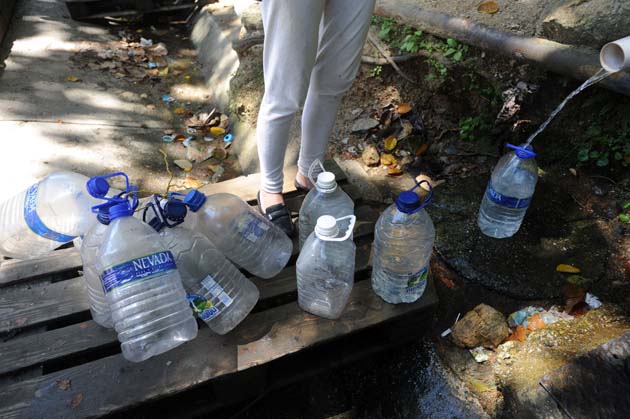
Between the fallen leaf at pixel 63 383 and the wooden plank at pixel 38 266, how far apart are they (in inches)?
22.1

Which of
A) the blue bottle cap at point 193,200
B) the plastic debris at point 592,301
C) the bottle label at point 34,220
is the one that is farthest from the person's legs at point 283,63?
the plastic debris at point 592,301

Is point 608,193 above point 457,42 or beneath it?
beneath

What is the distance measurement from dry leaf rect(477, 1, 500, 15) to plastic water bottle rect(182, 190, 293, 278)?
233 centimetres

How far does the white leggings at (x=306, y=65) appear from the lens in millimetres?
1572

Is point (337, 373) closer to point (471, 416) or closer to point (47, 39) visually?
point (471, 416)

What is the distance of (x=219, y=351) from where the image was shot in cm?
154

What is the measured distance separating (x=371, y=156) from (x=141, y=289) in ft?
6.63

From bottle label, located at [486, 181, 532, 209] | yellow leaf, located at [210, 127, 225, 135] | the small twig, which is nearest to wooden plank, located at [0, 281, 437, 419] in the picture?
bottle label, located at [486, 181, 532, 209]

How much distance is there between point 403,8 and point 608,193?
1928mm

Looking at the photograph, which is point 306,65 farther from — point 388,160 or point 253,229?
point 388,160

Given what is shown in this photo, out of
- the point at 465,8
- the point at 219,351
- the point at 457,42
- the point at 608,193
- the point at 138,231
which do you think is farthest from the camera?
the point at 465,8

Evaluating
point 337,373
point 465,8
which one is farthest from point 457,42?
point 337,373

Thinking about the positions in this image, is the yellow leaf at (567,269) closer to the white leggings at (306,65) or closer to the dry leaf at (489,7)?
the white leggings at (306,65)

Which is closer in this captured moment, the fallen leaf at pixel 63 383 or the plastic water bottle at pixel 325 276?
the fallen leaf at pixel 63 383
